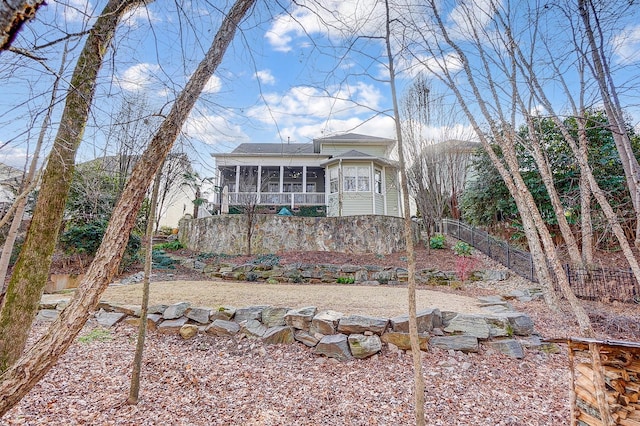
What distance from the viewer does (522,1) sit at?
5.07 metres

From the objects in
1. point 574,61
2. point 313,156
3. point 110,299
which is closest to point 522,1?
point 574,61

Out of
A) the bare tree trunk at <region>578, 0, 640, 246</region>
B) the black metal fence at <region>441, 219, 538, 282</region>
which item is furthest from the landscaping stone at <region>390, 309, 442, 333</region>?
the black metal fence at <region>441, 219, 538, 282</region>

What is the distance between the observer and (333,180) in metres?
15.4

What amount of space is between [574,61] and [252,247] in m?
10.3

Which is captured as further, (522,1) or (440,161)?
(440,161)

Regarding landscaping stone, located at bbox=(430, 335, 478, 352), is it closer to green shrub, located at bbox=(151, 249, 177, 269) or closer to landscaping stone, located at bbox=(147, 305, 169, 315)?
landscaping stone, located at bbox=(147, 305, 169, 315)

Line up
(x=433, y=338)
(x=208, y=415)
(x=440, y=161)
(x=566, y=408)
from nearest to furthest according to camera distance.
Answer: (x=208, y=415) → (x=566, y=408) → (x=433, y=338) → (x=440, y=161)

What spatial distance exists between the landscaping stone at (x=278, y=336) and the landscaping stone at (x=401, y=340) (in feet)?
3.94

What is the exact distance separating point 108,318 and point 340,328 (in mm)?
3406

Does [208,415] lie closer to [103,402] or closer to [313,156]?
[103,402]

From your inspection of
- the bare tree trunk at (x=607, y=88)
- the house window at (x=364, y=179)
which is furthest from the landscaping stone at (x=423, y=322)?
the house window at (x=364, y=179)

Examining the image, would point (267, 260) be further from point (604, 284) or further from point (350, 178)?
point (604, 284)

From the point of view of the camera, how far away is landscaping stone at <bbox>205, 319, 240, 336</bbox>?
388 cm

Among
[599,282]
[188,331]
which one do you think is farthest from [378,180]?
[188,331]
